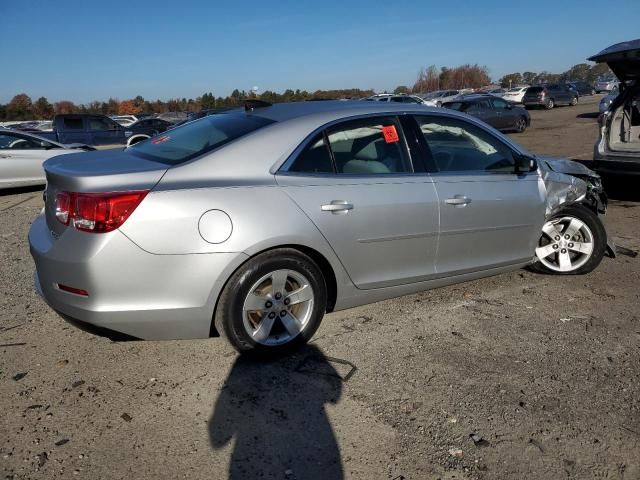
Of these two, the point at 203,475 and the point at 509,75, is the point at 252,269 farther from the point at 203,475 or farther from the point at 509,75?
the point at 509,75

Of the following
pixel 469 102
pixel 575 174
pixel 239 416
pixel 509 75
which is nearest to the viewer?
pixel 239 416

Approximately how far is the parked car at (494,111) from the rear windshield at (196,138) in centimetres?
1766

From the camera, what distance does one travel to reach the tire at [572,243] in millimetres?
4637

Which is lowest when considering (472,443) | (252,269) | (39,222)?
(472,443)

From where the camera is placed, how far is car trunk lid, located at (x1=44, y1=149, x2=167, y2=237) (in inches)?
113

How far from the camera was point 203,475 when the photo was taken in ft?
7.80

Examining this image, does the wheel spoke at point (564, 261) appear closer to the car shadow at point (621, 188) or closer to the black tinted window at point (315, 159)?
the black tinted window at point (315, 159)

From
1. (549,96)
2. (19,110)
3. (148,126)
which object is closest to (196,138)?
(148,126)

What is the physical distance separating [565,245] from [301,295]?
2.64 metres

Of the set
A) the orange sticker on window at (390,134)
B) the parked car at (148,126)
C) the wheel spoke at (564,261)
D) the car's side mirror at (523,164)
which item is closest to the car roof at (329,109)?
the orange sticker on window at (390,134)

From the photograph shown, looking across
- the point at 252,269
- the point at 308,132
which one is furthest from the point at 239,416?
the point at 308,132

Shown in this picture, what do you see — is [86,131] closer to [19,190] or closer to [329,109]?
[19,190]

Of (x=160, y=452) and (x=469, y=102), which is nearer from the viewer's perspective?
(x=160, y=452)

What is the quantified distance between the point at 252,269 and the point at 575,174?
136 inches
